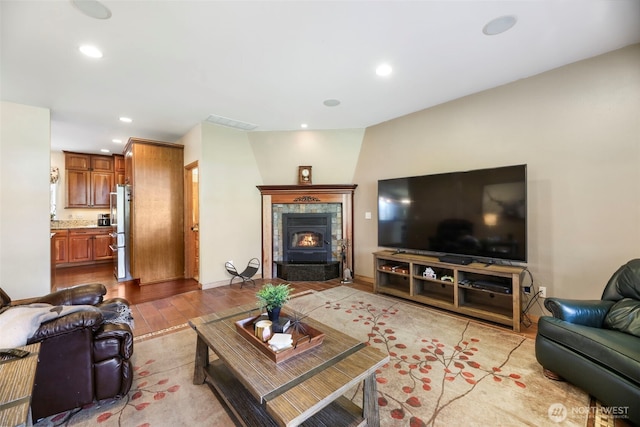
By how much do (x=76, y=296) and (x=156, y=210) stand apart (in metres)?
2.85

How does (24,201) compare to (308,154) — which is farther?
(308,154)

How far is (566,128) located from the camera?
9.01 feet

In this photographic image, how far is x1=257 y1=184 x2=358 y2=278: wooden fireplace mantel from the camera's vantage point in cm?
484

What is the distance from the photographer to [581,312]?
201cm

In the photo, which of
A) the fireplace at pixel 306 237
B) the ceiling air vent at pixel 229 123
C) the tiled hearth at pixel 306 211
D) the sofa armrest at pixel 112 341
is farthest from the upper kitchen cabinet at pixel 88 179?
the sofa armrest at pixel 112 341

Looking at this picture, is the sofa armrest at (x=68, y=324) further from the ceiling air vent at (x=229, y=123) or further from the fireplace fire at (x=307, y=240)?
the fireplace fire at (x=307, y=240)

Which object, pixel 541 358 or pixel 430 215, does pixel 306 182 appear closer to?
A: pixel 430 215

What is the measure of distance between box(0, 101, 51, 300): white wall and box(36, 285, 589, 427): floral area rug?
7.66 feet

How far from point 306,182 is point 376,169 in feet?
4.32

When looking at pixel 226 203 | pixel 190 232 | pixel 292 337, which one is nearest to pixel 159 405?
pixel 292 337

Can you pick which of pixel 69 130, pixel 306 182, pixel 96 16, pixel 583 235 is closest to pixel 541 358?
pixel 583 235

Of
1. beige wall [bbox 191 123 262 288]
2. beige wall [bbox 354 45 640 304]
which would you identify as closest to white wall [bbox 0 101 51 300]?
beige wall [bbox 191 123 262 288]

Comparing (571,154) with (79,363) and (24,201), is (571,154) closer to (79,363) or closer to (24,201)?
(79,363)

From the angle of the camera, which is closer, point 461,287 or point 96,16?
point 96,16
